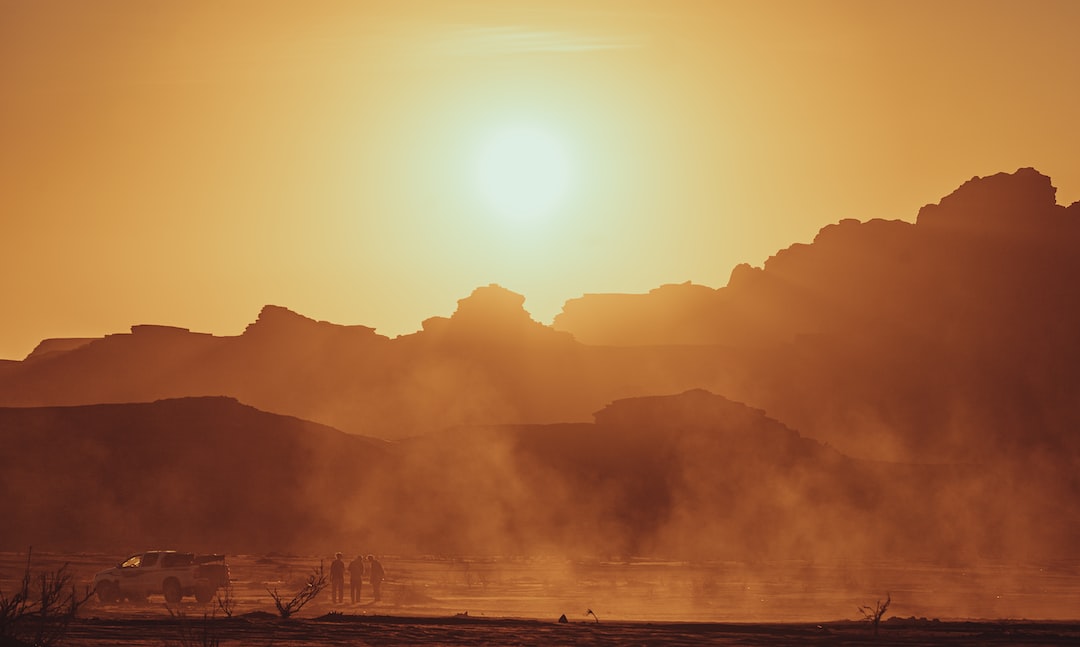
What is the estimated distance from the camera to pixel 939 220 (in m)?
180

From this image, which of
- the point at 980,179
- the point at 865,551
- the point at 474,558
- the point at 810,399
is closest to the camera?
the point at 474,558

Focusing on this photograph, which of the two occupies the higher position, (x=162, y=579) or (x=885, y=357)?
(x=885, y=357)

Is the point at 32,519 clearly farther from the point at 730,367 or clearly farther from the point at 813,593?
the point at 730,367

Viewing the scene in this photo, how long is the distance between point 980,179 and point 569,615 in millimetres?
153355

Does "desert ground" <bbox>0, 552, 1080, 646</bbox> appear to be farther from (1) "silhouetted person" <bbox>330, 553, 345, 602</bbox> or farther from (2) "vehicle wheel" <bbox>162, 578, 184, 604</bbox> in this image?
(2) "vehicle wheel" <bbox>162, 578, 184, 604</bbox>

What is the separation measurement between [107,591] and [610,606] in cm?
1603

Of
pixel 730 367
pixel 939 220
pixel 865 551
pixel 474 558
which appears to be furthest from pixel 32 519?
pixel 939 220

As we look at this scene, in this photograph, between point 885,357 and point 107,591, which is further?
point 885,357

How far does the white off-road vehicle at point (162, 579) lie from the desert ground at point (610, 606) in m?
1.06

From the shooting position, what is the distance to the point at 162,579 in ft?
145

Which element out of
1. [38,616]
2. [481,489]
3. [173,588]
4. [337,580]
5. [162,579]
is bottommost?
[38,616]

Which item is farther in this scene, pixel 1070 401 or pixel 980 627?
pixel 1070 401

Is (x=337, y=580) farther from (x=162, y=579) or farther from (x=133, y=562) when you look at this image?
(x=133, y=562)

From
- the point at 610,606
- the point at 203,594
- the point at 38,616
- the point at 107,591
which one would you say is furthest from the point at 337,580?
the point at 38,616
